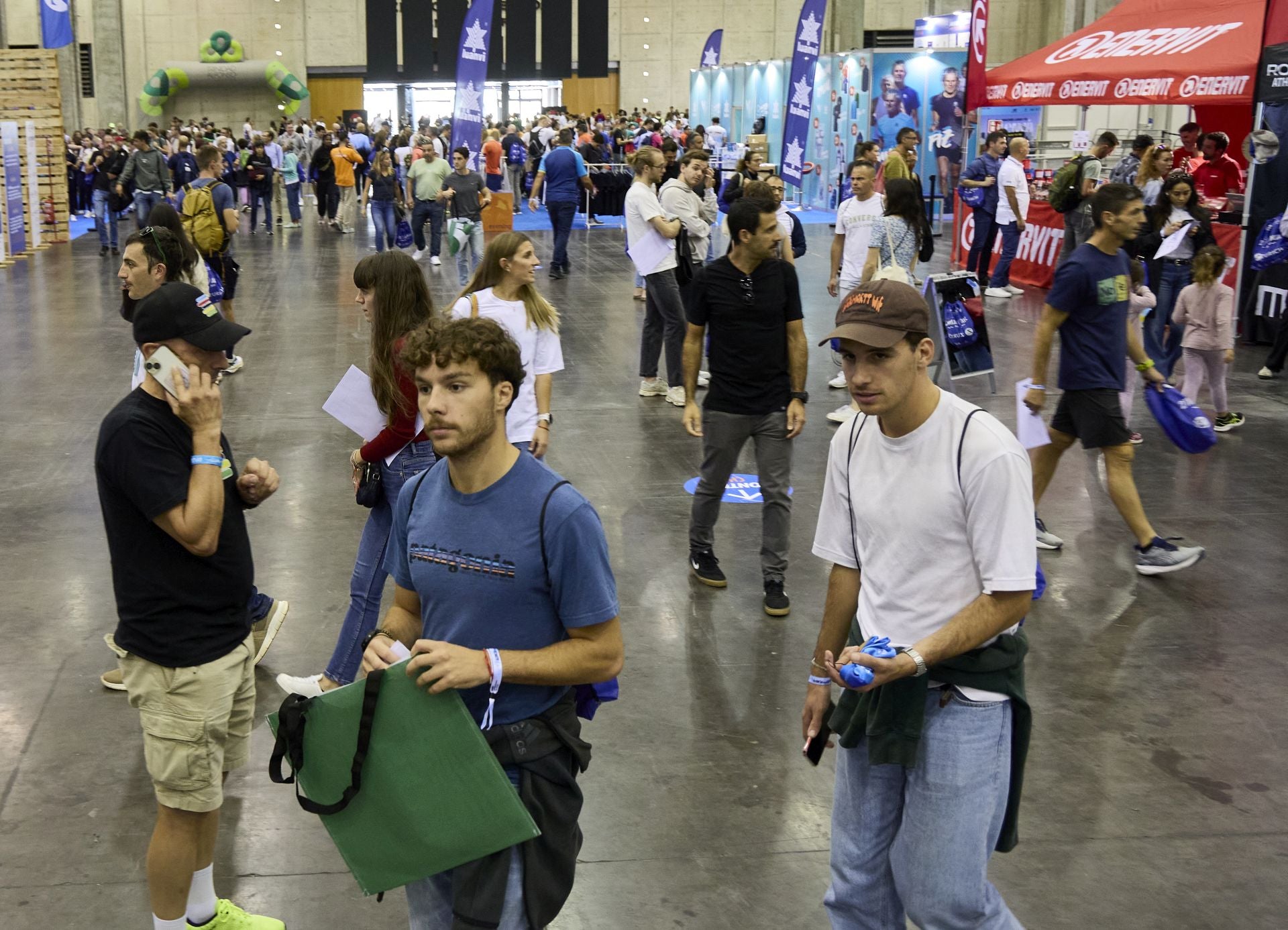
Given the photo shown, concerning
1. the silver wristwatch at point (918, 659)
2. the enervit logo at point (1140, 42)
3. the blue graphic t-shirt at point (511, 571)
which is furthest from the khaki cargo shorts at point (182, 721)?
the enervit logo at point (1140, 42)

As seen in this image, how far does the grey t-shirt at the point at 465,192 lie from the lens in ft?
54.5

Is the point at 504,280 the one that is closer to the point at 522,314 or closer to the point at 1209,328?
the point at 522,314

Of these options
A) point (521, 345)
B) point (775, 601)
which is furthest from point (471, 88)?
point (775, 601)

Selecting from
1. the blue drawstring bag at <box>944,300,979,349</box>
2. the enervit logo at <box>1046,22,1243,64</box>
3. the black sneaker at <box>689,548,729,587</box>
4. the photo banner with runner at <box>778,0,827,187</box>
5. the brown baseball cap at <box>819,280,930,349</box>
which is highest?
the enervit logo at <box>1046,22,1243,64</box>

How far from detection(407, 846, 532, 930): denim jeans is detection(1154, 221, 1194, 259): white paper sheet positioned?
31.9ft

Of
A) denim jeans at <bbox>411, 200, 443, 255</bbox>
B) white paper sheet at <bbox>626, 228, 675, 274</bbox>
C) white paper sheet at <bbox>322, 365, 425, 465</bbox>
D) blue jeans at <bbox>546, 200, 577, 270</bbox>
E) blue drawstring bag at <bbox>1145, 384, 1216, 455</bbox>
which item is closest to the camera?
white paper sheet at <bbox>322, 365, 425, 465</bbox>

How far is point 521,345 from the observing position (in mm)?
5738

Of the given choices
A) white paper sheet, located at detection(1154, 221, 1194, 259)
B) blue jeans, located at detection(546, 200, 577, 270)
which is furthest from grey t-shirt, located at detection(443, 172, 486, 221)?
white paper sheet, located at detection(1154, 221, 1194, 259)

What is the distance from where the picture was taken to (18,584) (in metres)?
6.50

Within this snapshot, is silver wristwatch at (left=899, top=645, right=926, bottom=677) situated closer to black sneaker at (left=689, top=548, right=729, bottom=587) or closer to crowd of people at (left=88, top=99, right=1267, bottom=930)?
crowd of people at (left=88, top=99, right=1267, bottom=930)

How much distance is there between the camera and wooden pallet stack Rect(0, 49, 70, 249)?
827 inches

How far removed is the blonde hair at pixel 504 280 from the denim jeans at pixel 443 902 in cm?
339

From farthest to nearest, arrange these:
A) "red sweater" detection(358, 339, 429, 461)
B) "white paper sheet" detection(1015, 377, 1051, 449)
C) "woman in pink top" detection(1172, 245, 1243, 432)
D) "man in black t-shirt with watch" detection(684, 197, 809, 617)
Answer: "woman in pink top" detection(1172, 245, 1243, 432), "white paper sheet" detection(1015, 377, 1051, 449), "man in black t-shirt with watch" detection(684, 197, 809, 617), "red sweater" detection(358, 339, 429, 461)

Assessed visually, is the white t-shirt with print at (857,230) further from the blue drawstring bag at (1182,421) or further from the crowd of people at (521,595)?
the crowd of people at (521,595)
